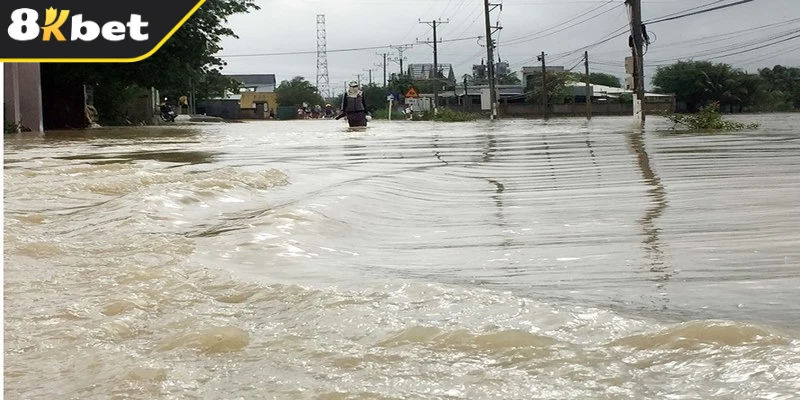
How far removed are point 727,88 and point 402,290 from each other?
67.4 metres

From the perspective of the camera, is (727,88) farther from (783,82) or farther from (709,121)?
(709,121)

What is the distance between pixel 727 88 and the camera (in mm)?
66188

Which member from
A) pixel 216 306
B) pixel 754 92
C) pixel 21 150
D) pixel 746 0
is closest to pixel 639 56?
pixel 746 0

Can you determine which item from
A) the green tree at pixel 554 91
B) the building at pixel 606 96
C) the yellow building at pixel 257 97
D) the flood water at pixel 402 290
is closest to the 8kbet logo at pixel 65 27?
the flood water at pixel 402 290

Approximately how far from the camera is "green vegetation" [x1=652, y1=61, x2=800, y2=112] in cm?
6550

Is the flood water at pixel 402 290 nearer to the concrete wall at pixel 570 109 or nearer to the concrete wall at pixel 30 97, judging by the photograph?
the concrete wall at pixel 30 97

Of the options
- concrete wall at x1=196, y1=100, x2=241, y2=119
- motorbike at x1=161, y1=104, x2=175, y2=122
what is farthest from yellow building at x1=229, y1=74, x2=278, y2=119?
motorbike at x1=161, y1=104, x2=175, y2=122

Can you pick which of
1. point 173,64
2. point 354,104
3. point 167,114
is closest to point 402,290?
point 354,104

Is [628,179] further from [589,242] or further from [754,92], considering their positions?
[754,92]

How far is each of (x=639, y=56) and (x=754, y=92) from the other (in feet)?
150

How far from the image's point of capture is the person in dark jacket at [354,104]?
897 inches

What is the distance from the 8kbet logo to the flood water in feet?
2.72

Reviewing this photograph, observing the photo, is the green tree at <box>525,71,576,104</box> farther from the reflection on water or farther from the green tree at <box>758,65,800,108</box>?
the reflection on water

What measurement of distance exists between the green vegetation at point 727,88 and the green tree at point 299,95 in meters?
51.1
